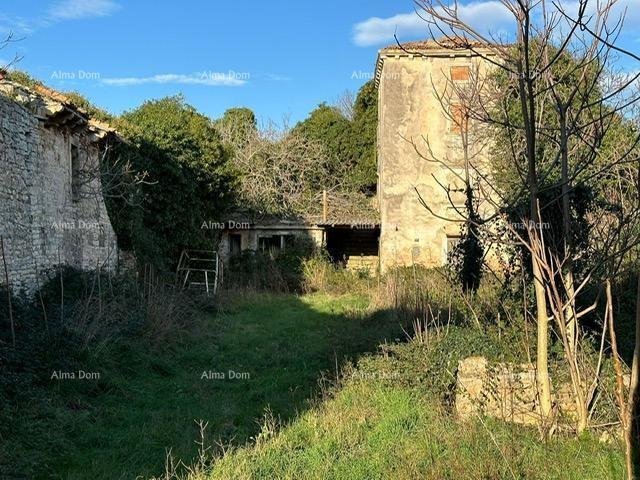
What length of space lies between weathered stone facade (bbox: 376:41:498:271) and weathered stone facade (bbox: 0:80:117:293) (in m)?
9.09

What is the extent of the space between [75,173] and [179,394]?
21.8 feet

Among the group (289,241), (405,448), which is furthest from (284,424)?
(289,241)

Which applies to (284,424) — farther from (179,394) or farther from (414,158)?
(414,158)

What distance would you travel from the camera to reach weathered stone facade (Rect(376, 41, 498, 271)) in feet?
60.1

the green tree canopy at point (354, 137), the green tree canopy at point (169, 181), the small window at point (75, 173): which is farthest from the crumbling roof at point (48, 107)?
the green tree canopy at point (354, 137)

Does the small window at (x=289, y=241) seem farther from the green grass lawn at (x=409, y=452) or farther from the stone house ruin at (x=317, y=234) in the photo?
the green grass lawn at (x=409, y=452)

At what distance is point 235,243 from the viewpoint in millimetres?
21172

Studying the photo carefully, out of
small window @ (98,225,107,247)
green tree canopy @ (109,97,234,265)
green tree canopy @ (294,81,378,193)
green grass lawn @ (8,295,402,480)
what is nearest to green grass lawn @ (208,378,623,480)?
green grass lawn @ (8,295,402,480)

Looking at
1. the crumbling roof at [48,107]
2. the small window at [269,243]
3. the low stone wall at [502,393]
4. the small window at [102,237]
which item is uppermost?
the crumbling roof at [48,107]

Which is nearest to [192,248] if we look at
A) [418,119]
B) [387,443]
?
[418,119]

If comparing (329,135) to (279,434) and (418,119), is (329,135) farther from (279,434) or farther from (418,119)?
(279,434)

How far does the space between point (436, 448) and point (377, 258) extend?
1622 cm

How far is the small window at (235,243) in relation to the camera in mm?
21000

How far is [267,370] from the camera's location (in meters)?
8.72
